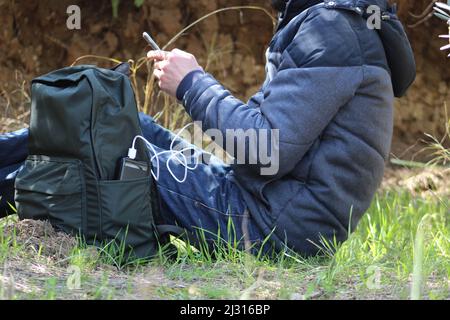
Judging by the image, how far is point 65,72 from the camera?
2676 mm

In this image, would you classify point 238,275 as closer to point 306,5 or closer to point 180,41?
point 306,5

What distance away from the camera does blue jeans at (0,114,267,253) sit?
275 cm

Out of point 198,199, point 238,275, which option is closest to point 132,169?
point 198,199

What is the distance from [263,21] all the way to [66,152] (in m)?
3.67

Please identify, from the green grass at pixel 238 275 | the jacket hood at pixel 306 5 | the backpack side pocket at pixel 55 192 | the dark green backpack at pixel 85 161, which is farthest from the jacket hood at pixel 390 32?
the backpack side pocket at pixel 55 192

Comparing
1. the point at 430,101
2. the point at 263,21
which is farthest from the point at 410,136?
the point at 263,21

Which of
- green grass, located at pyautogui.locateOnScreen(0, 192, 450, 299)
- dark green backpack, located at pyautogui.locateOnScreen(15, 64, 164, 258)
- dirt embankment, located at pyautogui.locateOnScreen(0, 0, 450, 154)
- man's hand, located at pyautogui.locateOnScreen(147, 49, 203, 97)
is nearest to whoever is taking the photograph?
green grass, located at pyautogui.locateOnScreen(0, 192, 450, 299)

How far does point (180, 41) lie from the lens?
5.97 meters

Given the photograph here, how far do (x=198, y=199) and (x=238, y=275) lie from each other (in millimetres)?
351

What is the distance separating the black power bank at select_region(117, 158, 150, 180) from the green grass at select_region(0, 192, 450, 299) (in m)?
0.28

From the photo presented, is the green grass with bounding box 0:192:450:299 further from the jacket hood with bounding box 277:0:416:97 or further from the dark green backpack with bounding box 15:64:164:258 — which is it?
the jacket hood with bounding box 277:0:416:97

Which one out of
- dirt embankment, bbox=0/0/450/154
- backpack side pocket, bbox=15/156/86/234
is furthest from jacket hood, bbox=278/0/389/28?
dirt embankment, bbox=0/0/450/154

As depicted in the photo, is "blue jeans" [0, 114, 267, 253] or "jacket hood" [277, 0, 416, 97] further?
"blue jeans" [0, 114, 267, 253]

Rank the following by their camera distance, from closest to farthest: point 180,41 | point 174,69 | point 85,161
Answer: point 85,161
point 174,69
point 180,41
